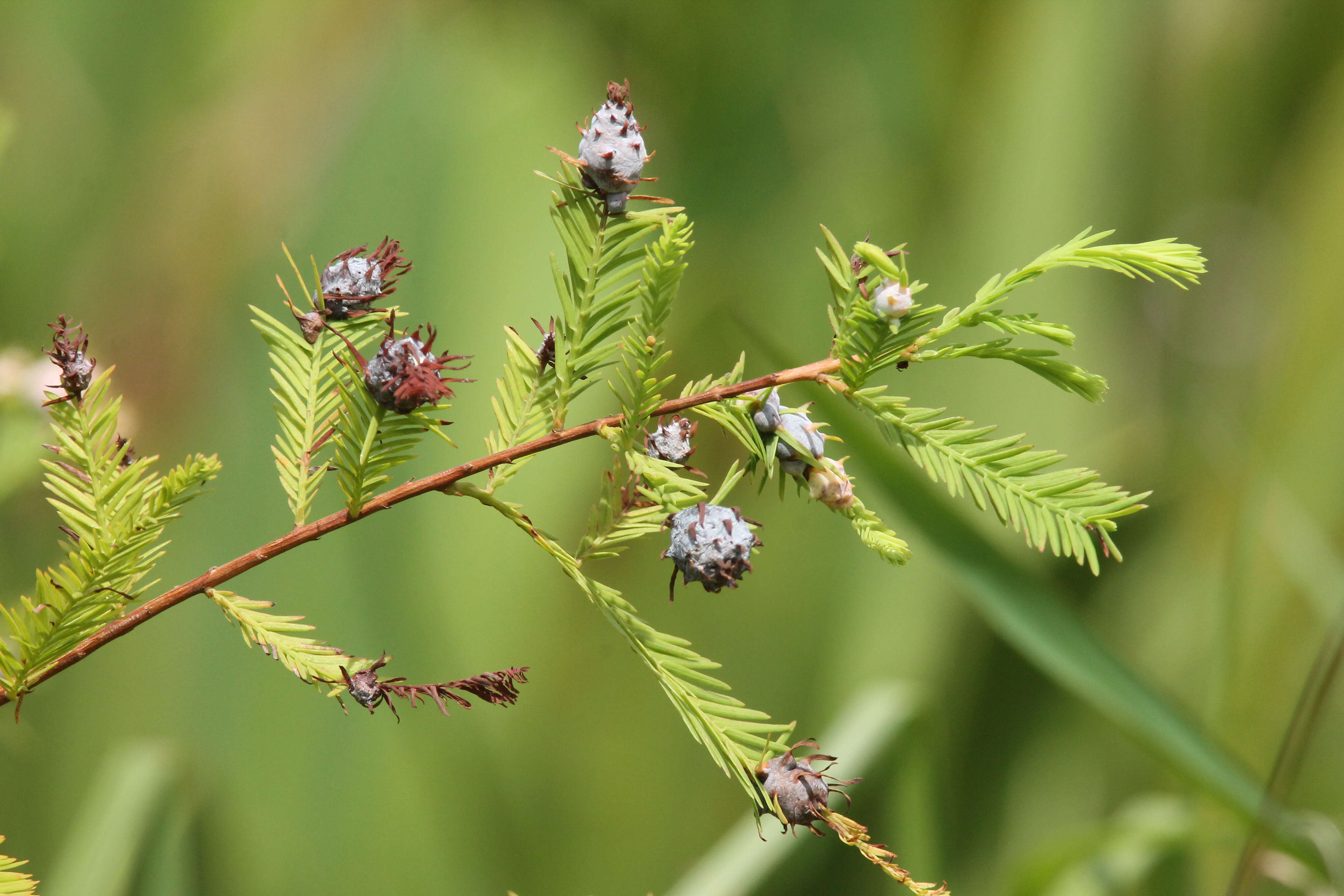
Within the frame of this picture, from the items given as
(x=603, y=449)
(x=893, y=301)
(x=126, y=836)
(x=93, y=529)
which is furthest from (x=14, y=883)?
(x=603, y=449)

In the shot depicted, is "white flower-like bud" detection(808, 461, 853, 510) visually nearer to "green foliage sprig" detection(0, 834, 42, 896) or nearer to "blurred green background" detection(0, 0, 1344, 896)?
"green foliage sprig" detection(0, 834, 42, 896)

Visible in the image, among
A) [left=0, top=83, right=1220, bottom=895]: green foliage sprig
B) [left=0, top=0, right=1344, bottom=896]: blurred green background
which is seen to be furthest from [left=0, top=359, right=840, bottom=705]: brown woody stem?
[left=0, top=0, right=1344, bottom=896]: blurred green background

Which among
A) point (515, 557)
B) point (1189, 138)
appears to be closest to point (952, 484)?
point (515, 557)

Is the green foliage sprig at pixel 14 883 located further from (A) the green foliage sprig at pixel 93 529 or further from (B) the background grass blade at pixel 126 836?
(B) the background grass blade at pixel 126 836

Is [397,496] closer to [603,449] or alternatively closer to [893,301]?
[893,301]

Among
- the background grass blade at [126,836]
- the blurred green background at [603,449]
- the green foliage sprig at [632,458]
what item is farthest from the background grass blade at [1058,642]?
the background grass blade at [126,836]

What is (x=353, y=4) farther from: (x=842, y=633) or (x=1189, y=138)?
(x=1189, y=138)
